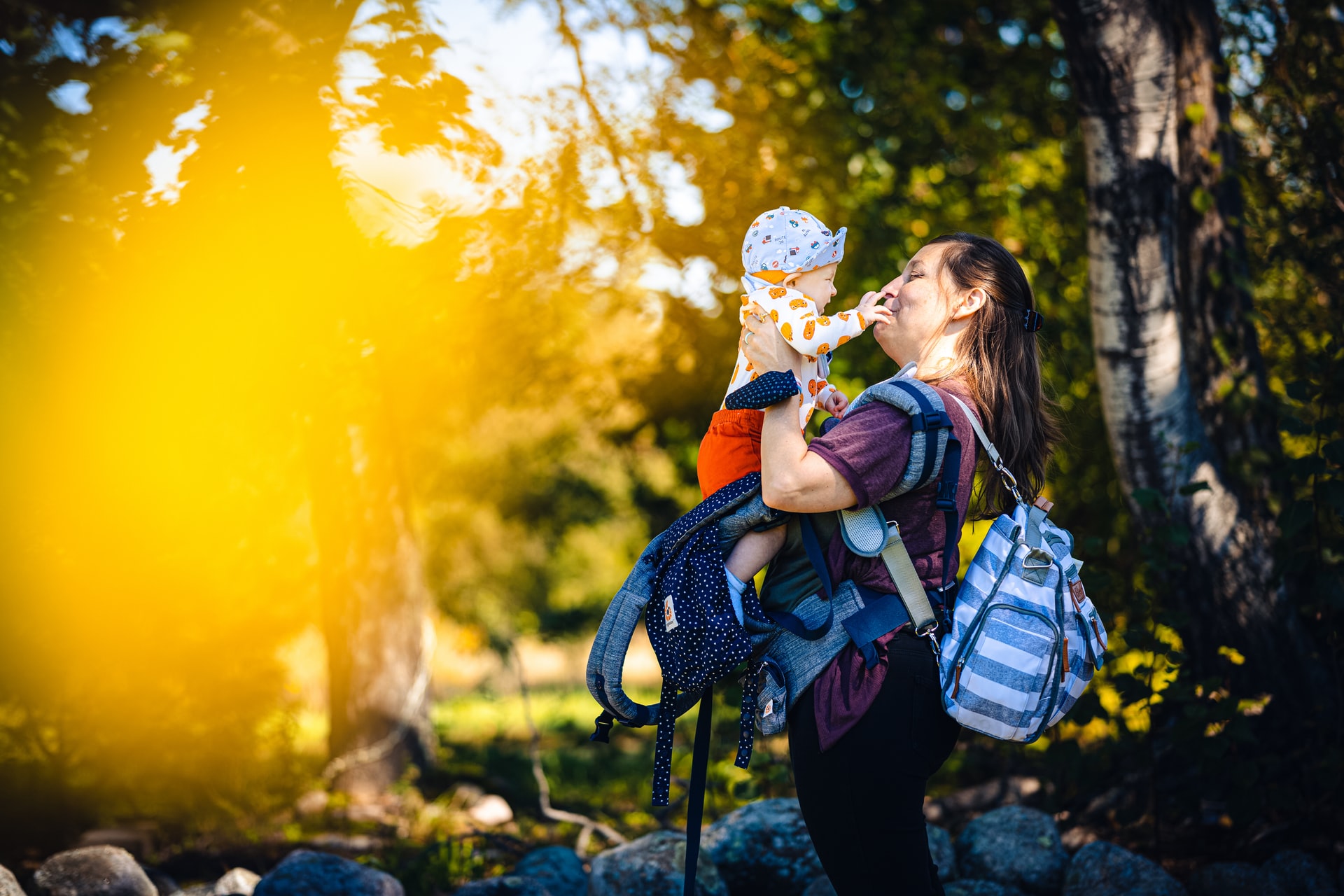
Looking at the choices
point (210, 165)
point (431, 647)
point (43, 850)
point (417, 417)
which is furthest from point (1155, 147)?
point (417, 417)

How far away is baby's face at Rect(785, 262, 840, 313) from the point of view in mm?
2199

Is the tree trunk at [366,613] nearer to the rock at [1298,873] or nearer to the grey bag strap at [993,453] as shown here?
the grey bag strap at [993,453]

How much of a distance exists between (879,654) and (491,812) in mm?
4499

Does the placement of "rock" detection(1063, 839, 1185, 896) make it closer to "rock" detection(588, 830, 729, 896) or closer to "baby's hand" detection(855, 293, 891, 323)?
"rock" detection(588, 830, 729, 896)

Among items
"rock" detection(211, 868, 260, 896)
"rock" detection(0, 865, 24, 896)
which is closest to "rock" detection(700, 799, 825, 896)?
"rock" detection(211, 868, 260, 896)

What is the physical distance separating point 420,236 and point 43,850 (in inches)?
149

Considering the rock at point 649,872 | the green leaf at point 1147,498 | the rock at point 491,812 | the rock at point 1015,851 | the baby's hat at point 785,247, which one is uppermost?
the baby's hat at point 785,247

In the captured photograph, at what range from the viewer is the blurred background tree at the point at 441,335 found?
3.83 metres

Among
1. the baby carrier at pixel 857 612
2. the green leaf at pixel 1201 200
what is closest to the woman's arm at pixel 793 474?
the baby carrier at pixel 857 612

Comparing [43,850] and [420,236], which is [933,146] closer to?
[420,236]

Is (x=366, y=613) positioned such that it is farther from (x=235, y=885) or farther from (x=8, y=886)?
(x=8, y=886)

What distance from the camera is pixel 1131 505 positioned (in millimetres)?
3949

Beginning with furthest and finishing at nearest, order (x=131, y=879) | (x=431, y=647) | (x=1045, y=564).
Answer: (x=431, y=647) → (x=131, y=879) → (x=1045, y=564)

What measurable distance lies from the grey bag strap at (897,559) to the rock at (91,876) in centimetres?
334
